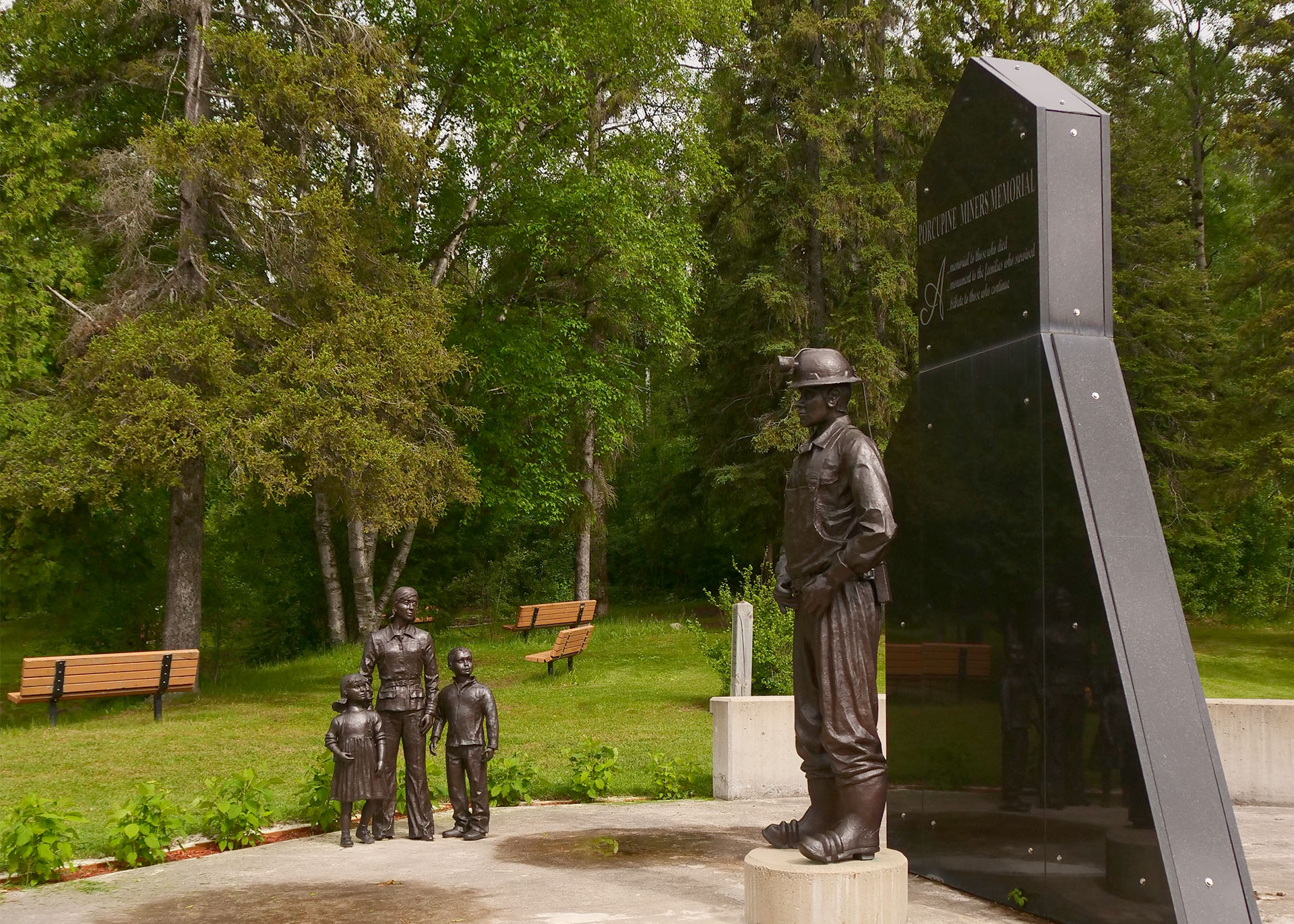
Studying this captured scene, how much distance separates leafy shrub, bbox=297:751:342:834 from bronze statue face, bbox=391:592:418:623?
3.48ft

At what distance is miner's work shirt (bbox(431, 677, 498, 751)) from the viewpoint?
318 inches

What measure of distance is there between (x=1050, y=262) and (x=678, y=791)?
550 centimetres

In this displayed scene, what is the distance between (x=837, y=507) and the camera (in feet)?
19.7

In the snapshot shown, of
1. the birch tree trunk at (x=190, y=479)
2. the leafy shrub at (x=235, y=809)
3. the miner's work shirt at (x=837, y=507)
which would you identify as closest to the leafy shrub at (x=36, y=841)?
the leafy shrub at (x=235, y=809)

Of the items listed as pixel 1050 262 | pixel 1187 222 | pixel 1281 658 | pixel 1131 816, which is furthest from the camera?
pixel 1187 222

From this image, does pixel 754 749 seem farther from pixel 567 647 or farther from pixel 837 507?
pixel 567 647

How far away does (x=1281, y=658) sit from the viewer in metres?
21.1

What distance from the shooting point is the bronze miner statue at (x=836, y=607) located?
5730mm

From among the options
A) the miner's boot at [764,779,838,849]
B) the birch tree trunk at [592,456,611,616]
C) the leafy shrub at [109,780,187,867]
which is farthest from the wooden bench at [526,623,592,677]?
the miner's boot at [764,779,838,849]

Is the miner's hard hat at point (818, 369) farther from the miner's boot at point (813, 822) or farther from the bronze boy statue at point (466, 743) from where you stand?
the bronze boy statue at point (466, 743)

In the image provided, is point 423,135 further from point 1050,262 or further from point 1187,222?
point 1187,222

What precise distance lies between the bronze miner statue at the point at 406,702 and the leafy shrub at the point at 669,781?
2.22 meters

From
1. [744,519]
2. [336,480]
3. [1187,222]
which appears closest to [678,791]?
[336,480]

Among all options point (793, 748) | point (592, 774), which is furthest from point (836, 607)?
point (592, 774)
